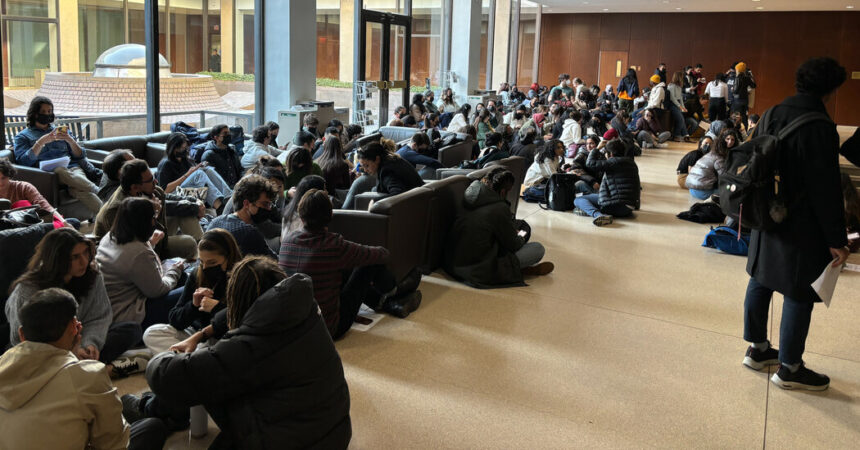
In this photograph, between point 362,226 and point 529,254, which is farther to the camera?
point 529,254

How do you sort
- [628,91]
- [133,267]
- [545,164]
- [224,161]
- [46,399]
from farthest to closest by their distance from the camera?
[628,91] → [545,164] → [224,161] → [133,267] → [46,399]

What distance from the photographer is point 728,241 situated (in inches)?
276

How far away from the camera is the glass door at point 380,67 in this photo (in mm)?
13469

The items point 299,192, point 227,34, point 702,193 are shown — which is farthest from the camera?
point 227,34

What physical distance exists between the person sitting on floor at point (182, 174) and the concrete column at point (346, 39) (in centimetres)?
650

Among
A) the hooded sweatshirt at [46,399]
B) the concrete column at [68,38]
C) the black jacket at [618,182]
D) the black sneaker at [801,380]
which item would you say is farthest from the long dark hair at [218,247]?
the concrete column at [68,38]

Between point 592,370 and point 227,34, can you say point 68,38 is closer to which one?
point 227,34

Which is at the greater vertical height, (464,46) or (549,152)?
(464,46)

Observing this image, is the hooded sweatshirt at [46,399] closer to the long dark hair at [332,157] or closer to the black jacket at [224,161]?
the long dark hair at [332,157]

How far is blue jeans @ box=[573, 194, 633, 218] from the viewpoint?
8.42 meters

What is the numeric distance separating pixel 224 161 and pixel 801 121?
17.9 ft

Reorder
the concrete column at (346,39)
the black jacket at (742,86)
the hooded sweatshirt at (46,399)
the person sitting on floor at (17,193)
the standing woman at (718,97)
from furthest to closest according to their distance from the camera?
the black jacket at (742,86) → the standing woman at (718,97) → the concrete column at (346,39) → the person sitting on floor at (17,193) → the hooded sweatshirt at (46,399)

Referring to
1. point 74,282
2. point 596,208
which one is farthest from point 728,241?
point 74,282

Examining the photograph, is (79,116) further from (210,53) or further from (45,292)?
(45,292)
